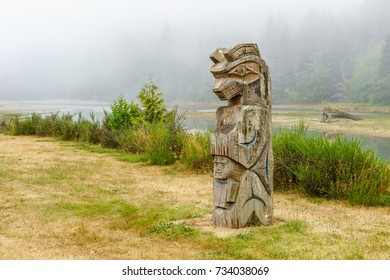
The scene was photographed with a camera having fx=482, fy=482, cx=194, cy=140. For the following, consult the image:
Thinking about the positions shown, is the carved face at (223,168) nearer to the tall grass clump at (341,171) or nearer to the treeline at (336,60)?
the tall grass clump at (341,171)

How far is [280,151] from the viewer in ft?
33.7

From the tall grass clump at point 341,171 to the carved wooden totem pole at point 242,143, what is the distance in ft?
8.80

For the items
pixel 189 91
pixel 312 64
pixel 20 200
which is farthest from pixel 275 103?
pixel 20 200

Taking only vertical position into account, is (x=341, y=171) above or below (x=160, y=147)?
below

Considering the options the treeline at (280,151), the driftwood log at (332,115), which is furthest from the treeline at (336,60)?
the treeline at (280,151)

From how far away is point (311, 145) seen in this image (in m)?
9.73

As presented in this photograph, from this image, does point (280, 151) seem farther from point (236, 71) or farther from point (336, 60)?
point (336, 60)

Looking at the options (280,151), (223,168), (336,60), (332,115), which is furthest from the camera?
(336,60)

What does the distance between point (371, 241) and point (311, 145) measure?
355cm

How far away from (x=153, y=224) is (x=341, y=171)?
404 cm

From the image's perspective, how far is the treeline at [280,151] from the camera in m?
9.10

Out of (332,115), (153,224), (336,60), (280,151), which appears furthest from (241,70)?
(336,60)

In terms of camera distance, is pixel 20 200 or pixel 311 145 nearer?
pixel 20 200

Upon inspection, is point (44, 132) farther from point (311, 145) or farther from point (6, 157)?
point (311, 145)
